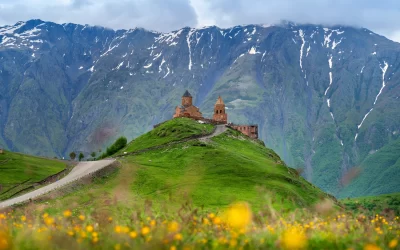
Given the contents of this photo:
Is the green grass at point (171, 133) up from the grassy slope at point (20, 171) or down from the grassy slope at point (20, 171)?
up

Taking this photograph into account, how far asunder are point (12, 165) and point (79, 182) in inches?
727

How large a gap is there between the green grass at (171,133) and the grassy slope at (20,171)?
21102 mm

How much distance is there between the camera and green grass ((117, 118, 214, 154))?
10425cm

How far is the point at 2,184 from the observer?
66438mm

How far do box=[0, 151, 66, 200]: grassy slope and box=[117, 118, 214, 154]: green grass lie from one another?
21102 millimetres

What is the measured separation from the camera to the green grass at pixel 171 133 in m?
104

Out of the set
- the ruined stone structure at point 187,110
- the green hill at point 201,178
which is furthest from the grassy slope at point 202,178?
the ruined stone structure at point 187,110

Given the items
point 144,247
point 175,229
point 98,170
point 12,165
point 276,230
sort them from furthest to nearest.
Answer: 1. point 12,165
2. point 98,170
3. point 276,230
4. point 175,229
5. point 144,247

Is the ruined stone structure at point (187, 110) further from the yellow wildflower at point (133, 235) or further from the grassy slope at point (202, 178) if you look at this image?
the yellow wildflower at point (133, 235)

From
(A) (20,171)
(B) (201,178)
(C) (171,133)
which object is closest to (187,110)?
(C) (171,133)

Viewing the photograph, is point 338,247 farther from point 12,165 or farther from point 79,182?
point 12,165

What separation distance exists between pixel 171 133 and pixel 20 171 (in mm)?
39598

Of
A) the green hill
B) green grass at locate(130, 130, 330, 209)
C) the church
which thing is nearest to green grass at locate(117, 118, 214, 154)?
the green hill

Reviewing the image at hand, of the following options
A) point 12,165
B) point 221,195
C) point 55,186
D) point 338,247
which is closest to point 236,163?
point 221,195
